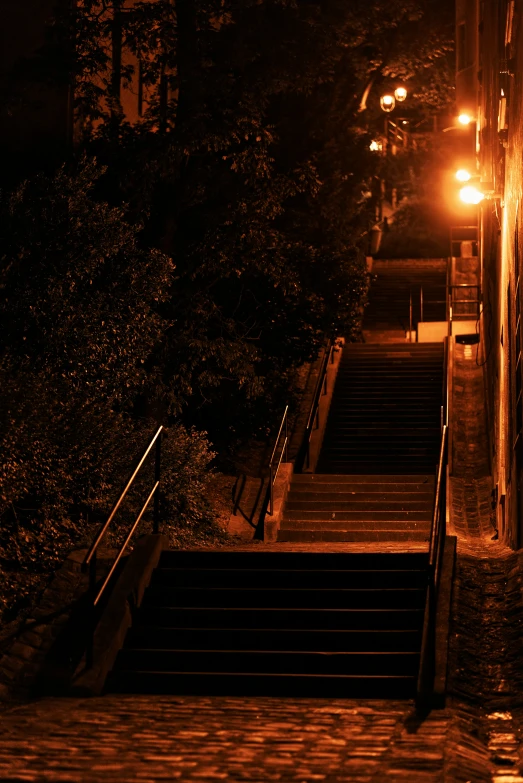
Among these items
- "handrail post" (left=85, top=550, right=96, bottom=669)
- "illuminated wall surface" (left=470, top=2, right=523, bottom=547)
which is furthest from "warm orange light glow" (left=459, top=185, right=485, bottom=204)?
"handrail post" (left=85, top=550, right=96, bottom=669)

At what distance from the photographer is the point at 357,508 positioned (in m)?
16.3

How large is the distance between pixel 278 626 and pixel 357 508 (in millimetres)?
7968

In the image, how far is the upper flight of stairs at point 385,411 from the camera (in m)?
19.0

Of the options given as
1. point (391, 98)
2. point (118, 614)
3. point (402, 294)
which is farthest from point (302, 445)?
point (391, 98)

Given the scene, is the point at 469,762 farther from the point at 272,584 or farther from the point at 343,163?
the point at 343,163

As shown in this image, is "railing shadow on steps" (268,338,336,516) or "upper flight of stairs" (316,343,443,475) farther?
"upper flight of stairs" (316,343,443,475)

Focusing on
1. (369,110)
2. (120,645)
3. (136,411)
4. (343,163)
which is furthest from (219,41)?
(369,110)

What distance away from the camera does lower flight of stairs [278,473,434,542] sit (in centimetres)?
1529

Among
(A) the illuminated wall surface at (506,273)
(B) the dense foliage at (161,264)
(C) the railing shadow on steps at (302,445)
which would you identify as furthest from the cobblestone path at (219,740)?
(C) the railing shadow on steps at (302,445)

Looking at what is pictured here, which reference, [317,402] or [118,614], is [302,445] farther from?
[118,614]

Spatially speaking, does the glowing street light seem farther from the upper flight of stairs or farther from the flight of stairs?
the upper flight of stairs

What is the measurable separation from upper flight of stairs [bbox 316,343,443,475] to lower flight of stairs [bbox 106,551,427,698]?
919 cm

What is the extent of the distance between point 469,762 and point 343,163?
75.4 feet

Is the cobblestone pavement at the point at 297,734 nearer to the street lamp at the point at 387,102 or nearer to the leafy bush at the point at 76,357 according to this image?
the leafy bush at the point at 76,357
